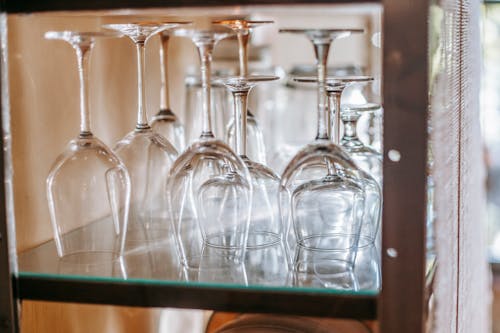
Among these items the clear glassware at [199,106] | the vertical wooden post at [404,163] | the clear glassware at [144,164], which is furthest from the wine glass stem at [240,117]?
the clear glassware at [199,106]

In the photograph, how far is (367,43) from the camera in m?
3.38

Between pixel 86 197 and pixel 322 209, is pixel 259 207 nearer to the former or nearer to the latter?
pixel 322 209

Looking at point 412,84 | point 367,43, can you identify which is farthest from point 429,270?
point 367,43

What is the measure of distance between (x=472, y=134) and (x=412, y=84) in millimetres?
532

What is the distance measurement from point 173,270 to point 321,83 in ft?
0.85

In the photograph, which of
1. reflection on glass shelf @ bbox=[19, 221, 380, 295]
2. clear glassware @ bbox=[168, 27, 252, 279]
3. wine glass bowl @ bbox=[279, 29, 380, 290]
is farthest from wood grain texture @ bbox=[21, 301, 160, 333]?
wine glass bowl @ bbox=[279, 29, 380, 290]

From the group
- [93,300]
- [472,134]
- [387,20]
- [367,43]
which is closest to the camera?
[387,20]

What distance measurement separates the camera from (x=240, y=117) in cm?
104

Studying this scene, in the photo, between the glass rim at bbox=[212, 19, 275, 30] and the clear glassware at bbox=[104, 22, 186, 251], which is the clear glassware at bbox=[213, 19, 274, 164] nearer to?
the glass rim at bbox=[212, 19, 275, 30]

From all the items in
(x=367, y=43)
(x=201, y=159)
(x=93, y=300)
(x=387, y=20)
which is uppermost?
(x=367, y=43)

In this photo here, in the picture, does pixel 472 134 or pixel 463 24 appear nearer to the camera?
pixel 463 24

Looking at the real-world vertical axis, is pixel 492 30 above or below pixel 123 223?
above

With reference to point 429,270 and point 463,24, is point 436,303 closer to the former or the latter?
point 429,270

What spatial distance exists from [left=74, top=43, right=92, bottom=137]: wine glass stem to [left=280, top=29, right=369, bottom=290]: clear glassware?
25cm
